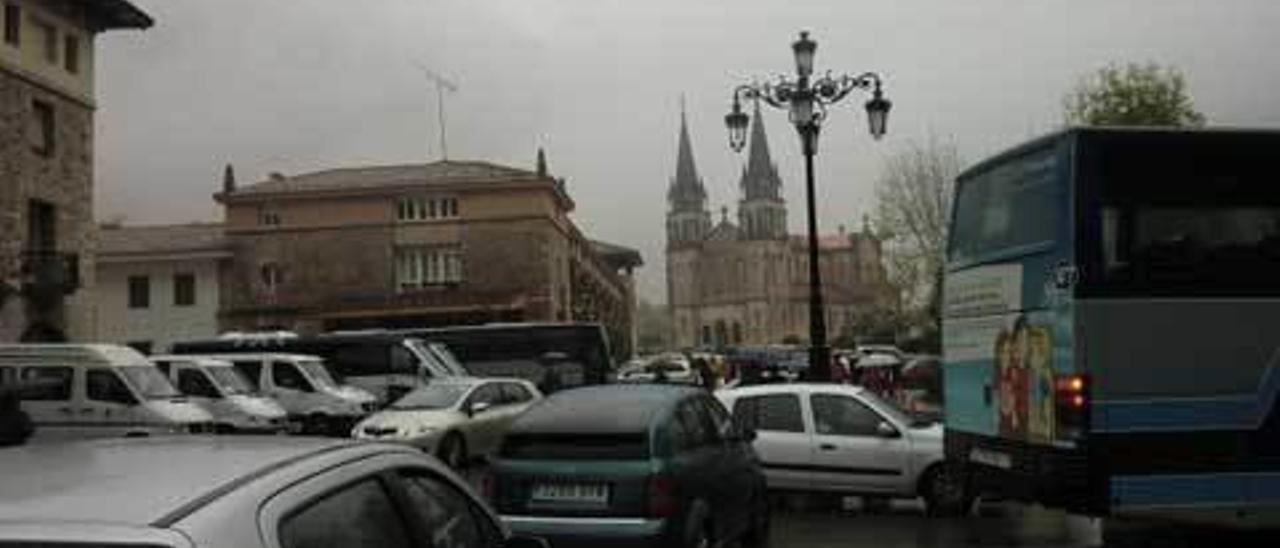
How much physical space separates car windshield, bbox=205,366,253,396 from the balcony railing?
1487cm

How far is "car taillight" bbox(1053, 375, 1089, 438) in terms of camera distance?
1143 centimetres

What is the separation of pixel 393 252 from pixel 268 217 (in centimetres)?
629

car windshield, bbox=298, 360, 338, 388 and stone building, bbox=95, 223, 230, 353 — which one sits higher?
stone building, bbox=95, 223, 230, 353

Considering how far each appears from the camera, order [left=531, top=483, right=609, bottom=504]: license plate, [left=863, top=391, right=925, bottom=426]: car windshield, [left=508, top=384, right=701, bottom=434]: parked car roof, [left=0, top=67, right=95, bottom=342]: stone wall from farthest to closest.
A: [left=0, top=67, right=95, bottom=342]: stone wall < [left=863, top=391, right=925, bottom=426]: car windshield < [left=508, top=384, right=701, bottom=434]: parked car roof < [left=531, top=483, right=609, bottom=504]: license plate

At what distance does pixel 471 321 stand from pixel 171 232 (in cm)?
1690

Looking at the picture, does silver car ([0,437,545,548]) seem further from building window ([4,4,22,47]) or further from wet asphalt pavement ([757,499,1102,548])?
building window ([4,4,22,47])

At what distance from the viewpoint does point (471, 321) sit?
7612 cm

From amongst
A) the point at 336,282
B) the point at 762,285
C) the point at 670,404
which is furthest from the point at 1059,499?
the point at 762,285

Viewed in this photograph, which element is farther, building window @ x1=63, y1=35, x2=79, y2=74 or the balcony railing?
building window @ x1=63, y1=35, x2=79, y2=74

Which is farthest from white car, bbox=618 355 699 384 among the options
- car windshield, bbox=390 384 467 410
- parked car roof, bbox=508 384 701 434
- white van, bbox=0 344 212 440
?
parked car roof, bbox=508 384 701 434

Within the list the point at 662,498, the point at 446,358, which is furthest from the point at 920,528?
the point at 446,358

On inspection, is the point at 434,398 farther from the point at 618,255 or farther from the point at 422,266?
the point at 618,255

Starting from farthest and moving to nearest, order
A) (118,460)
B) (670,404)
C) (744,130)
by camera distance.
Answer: (744,130), (670,404), (118,460)

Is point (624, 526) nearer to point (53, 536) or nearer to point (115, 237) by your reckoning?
point (53, 536)
